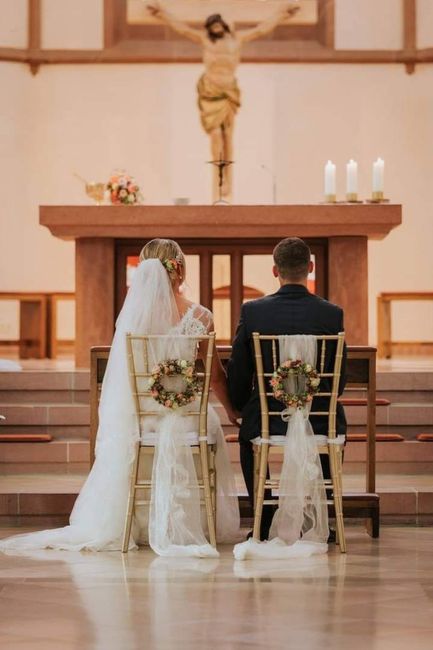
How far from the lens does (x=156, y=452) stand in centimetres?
523

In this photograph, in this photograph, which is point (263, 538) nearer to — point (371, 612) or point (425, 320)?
point (371, 612)

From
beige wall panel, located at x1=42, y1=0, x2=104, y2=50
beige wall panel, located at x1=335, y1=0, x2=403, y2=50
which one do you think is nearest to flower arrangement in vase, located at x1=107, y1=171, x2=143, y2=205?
beige wall panel, located at x1=42, y1=0, x2=104, y2=50

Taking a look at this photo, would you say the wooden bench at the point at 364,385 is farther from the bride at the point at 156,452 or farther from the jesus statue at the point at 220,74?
the jesus statue at the point at 220,74

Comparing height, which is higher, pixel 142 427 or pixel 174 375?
pixel 174 375

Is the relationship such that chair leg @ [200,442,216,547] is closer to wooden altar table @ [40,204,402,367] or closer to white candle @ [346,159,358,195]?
wooden altar table @ [40,204,402,367]

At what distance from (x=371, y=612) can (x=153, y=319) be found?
184 cm

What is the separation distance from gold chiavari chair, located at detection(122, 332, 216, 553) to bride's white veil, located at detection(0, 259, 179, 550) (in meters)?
0.07

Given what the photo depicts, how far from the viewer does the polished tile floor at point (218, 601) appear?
144 inches

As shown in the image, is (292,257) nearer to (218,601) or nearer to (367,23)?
(218,601)

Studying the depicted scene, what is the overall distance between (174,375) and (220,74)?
7969mm

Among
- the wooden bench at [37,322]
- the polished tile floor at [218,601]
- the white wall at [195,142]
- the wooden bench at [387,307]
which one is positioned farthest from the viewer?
→ the white wall at [195,142]

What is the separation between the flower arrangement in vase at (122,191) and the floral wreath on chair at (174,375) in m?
3.84

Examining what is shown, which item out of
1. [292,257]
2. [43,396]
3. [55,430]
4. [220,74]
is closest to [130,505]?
[292,257]

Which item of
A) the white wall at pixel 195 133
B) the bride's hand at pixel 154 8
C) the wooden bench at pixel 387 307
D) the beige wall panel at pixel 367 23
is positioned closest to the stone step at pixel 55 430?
the wooden bench at pixel 387 307
